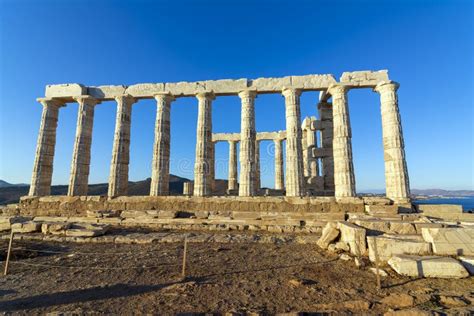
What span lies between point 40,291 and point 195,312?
3.69m

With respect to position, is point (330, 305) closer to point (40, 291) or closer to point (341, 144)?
point (40, 291)

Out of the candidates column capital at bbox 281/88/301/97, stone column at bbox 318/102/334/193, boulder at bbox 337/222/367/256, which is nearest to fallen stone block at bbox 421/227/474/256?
boulder at bbox 337/222/367/256

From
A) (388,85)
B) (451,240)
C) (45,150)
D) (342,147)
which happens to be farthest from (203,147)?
(451,240)

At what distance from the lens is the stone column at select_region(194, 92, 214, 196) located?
16023mm

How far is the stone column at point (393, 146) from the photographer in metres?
14.1

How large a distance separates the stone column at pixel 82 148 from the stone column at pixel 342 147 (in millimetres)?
18077

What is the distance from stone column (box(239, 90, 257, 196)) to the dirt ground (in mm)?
8309

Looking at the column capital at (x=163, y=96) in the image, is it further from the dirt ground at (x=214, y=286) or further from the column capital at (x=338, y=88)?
the dirt ground at (x=214, y=286)

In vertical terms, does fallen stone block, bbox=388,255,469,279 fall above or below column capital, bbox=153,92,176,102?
below

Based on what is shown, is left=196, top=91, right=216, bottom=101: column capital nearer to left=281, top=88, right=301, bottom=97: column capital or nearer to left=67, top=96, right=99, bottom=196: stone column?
left=281, top=88, right=301, bottom=97: column capital

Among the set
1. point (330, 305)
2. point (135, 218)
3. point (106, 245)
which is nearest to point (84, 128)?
point (135, 218)

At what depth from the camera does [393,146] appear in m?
14.7

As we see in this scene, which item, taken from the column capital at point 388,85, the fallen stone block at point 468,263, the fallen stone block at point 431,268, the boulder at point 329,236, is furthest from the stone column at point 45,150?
the column capital at point 388,85

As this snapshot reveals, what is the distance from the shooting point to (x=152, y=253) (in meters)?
7.72
